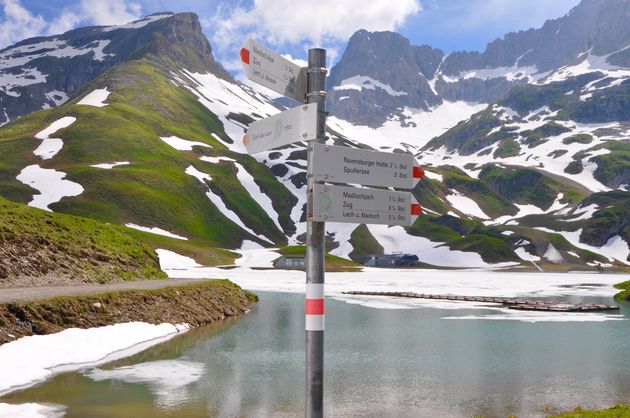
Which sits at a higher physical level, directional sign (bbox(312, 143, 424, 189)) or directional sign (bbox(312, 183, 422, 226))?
directional sign (bbox(312, 143, 424, 189))

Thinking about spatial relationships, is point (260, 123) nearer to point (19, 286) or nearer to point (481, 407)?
point (481, 407)

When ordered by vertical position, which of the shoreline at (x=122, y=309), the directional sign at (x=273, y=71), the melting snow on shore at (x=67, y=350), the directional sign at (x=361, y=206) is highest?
the directional sign at (x=273, y=71)

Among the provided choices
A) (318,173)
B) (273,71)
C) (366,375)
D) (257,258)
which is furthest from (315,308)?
(257,258)

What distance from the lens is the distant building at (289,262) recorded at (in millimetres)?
165500

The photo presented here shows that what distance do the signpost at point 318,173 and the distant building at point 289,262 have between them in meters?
153

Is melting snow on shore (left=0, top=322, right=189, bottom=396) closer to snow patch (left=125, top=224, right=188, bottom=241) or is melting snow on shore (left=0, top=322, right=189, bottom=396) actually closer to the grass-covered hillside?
the grass-covered hillside

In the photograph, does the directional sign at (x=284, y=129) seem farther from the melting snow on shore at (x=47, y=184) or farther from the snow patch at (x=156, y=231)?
the melting snow on shore at (x=47, y=184)

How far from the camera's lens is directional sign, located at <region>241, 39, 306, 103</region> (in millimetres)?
11688

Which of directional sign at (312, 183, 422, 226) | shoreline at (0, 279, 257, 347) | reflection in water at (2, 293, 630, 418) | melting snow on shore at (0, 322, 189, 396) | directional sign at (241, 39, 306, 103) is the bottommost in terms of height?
reflection in water at (2, 293, 630, 418)

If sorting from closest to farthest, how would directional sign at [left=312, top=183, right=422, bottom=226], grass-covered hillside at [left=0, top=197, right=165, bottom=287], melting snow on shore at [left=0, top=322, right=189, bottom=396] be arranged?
directional sign at [left=312, top=183, right=422, bottom=226] → melting snow on shore at [left=0, top=322, right=189, bottom=396] → grass-covered hillside at [left=0, top=197, right=165, bottom=287]

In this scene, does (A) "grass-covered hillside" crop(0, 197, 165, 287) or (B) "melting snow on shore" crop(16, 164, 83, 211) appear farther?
(B) "melting snow on shore" crop(16, 164, 83, 211)

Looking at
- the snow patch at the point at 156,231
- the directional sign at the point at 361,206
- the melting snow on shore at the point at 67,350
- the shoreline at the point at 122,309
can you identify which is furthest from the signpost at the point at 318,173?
the snow patch at the point at 156,231

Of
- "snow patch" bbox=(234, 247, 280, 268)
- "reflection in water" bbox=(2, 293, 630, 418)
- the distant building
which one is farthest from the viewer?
"snow patch" bbox=(234, 247, 280, 268)

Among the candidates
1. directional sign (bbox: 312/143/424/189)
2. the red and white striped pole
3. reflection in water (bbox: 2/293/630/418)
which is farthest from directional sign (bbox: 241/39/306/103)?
reflection in water (bbox: 2/293/630/418)
